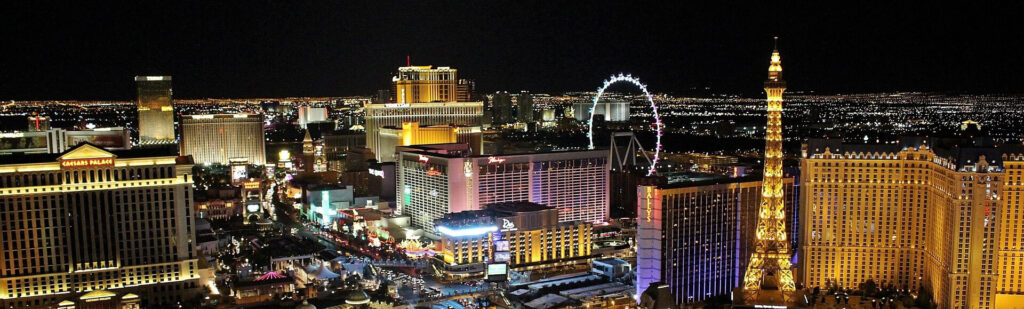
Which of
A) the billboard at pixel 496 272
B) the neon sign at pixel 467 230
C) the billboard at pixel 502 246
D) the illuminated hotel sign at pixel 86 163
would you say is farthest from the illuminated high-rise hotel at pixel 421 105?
the illuminated hotel sign at pixel 86 163

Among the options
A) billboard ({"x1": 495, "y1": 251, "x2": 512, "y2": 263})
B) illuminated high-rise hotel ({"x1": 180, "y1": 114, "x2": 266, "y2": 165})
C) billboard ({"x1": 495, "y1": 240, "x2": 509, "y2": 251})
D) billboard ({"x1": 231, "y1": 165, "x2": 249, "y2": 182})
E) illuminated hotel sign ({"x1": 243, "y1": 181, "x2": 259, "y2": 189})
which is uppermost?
illuminated high-rise hotel ({"x1": 180, "y1": 114, "x2": 266, "y2": 165})

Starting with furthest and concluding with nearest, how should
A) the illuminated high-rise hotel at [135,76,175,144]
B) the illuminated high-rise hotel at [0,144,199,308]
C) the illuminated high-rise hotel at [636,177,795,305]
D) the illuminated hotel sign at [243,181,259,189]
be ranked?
the illuminated high-rise hotel at [135,76,175,144]
the illuminated hotel sign at [243,181,259,189]
the illuminated high-rise hotel at [636,177,795,305]
the illuminated high-rise hotel at [0,144,199,308]

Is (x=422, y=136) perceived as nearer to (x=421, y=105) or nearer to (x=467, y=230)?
(x=421, y=105)

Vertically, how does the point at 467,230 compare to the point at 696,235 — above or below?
below

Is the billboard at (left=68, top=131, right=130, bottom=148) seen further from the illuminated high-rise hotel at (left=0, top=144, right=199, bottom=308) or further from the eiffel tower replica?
the eiffel tower replica

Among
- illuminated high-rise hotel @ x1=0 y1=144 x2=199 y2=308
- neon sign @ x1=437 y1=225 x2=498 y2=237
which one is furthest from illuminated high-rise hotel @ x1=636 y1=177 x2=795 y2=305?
illuminated high-rise hotel @ x1=0 y1=144 x2=199 y2=308

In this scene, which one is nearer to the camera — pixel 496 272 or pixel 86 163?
pixel 86 163

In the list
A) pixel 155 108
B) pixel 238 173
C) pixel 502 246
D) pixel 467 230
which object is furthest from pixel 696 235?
pixel 155 108
